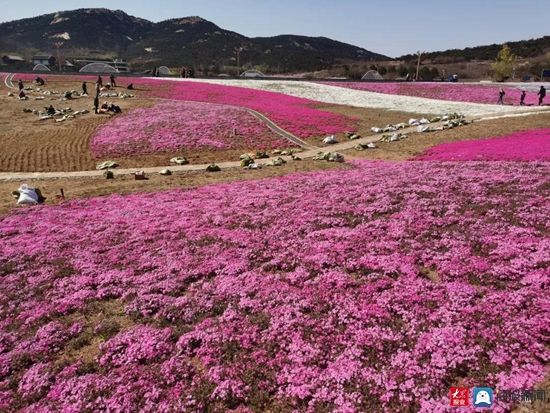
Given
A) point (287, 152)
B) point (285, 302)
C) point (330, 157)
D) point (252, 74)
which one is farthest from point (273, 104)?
point (252, 74)

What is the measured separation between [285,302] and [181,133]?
1463 inches

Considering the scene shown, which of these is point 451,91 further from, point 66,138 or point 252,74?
point 66,138

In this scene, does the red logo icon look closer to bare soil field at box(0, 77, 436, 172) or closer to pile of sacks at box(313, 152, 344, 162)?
pile of sacks at box(313, 152, 344, 162)

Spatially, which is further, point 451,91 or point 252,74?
point 252,74

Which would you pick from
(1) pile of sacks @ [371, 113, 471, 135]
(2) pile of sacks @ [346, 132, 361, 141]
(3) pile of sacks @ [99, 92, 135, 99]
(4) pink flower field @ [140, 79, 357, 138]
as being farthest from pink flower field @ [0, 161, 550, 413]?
(3) pile of sacks @ [99, 92, 135, 99]

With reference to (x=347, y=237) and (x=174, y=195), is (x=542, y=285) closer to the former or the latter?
(x=347, y=237)

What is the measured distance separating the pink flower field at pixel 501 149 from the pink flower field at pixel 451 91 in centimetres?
3603

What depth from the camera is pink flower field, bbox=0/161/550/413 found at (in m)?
10.4

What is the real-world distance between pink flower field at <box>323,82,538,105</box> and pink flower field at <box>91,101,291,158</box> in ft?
148

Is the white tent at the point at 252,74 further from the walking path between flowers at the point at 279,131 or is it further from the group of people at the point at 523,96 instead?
the group of people at the point at 523,96

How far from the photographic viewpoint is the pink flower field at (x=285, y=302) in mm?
10391

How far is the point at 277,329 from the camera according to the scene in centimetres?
1266

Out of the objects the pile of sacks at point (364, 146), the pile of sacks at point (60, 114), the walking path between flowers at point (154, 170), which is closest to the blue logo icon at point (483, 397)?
the walking path between flowers at point (154, 170)

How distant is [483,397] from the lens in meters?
9.19
